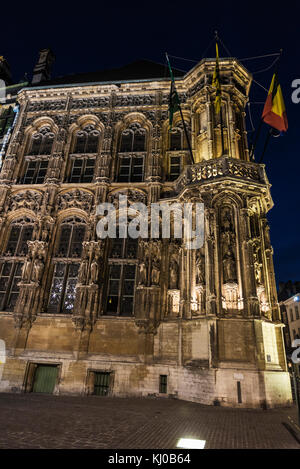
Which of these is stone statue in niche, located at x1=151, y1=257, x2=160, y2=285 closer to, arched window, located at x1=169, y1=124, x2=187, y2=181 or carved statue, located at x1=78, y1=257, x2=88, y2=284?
carved statue, located at x1=78, y1=257, x2=88, y2=284

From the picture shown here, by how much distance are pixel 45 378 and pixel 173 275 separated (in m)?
7.75

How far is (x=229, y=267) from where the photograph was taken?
13227 millimetres

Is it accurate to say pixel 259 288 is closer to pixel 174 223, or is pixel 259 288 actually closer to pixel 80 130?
pixel 174 223

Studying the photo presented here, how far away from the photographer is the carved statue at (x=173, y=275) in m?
14.9

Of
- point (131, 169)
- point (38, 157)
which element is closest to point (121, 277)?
point (131, 169)

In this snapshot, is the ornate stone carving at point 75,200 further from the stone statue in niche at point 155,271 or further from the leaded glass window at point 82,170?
the stone statue in niche at point 155,271

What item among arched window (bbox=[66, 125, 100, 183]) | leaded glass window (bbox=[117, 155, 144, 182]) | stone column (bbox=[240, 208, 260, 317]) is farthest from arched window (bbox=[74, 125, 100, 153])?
stone column (bbox=[240, 208, 260, 317])

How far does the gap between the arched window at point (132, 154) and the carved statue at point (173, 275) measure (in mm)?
5939

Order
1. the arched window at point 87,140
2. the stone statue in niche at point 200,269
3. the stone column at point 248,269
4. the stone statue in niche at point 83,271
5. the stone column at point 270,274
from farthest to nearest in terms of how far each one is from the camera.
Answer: the arched window at point 87,140 → the stone statue in niche at point 83,271 → the stone column at point 270,274 → the stone statue in niche at point 200,269 → the stone column at point 248,269

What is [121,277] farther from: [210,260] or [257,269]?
[257,269]

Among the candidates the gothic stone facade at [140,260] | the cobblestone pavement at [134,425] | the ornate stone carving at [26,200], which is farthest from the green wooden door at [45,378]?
the ornate stone carving at [26,200]

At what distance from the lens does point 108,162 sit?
61.0 ft

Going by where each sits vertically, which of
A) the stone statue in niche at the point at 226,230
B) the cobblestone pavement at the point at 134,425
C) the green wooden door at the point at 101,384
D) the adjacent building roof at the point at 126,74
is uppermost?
the adjacent building roof at the point at 126,74

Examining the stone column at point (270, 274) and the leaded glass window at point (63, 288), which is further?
the leaded glass window at point (63, 288)
